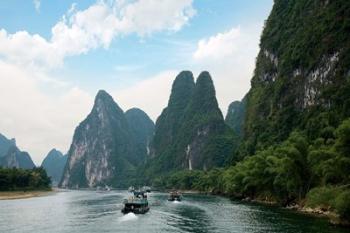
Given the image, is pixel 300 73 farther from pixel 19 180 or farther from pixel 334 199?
pixel 334 199

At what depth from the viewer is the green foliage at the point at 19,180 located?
12006 cm

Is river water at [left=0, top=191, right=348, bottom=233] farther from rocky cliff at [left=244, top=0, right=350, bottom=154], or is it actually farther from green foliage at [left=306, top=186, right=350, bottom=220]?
rocky cliff at [left=244, top=0, right=350, bottom=154]

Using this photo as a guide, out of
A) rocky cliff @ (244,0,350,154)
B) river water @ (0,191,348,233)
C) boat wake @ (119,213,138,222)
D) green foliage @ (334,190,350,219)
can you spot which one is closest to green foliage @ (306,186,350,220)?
green foliage @ (334,190,350,219)

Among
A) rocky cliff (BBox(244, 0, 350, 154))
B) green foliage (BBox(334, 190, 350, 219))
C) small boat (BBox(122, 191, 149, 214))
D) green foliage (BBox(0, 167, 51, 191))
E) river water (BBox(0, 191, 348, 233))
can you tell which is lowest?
river water (BBox(0, 191, 348, 233))

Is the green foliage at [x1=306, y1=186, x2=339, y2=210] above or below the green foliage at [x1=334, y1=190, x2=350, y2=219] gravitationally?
above

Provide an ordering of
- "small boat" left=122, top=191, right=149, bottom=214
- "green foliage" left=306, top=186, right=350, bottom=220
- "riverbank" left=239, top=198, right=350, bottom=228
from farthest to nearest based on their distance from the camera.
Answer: "small boat" left=122, top=191, right=149, bottom=214 → "riverbank" left=239, top=198, right=350, bottom=228 → "green foliage" left=306, top=186, right=350, bottom=220

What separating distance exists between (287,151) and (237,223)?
18031 millimetres

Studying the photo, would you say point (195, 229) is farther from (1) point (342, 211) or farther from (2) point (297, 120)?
(2) point (297, 120)

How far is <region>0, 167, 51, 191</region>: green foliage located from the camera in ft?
394

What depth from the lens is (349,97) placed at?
88125 millimetres

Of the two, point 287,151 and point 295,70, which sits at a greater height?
point 295,70

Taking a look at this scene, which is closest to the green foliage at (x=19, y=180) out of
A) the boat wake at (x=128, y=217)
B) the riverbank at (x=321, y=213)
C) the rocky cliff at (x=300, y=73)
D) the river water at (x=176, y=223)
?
the rocky cliff at (x=300, y=73)

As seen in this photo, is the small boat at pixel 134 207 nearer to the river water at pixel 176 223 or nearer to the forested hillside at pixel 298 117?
the river water at pixel 176 223

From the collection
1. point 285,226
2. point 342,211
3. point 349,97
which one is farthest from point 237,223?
point 349,97
